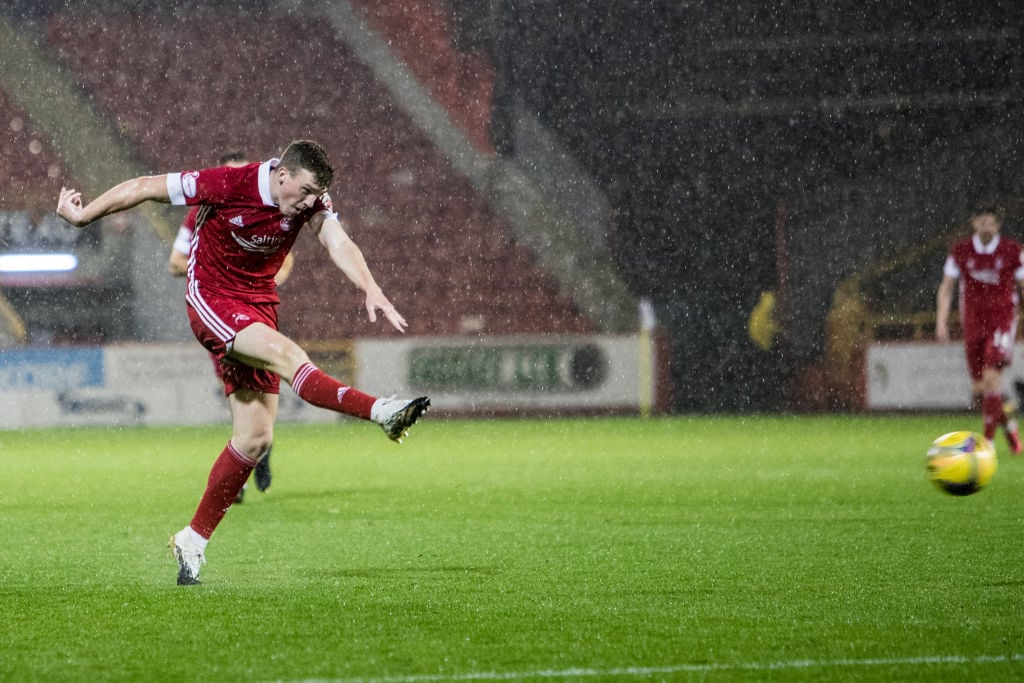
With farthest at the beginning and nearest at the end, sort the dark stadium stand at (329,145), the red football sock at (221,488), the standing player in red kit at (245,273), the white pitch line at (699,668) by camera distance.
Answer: the dark stadium stand at (329,145) < the red football sock at (221,488) < the standing player in red kit at (245,273) < the white pitch line at (699,668)

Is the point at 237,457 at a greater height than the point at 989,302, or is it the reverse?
the point at 989,302

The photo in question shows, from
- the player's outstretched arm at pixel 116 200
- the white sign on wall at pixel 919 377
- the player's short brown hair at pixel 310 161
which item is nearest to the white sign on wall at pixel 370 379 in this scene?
the white sign on wall at pixel 919 377

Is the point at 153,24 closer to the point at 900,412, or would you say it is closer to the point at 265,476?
the point at 900,412

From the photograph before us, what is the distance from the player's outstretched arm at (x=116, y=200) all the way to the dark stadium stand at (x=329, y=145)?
53.6 ft

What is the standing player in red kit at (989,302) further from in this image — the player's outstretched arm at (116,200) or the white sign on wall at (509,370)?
the player's outstretched arm at (116,200)

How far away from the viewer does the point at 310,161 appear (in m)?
5.28

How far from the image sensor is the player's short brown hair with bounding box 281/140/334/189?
5.28 meters

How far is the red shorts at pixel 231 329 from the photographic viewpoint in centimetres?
538

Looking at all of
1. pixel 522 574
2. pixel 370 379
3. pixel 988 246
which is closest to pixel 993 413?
pixel 988 246

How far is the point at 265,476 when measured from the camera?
8.84 meters

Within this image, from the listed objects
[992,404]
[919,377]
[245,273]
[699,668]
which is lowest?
[699,668]

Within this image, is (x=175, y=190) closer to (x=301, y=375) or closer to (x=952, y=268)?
(x=301, y=375)

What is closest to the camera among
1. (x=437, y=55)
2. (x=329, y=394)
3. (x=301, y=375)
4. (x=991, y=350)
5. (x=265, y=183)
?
(x=329, y=394)

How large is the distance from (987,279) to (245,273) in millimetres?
7363
